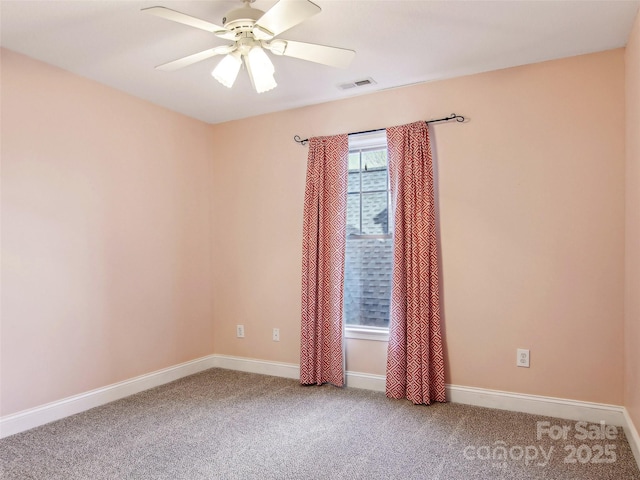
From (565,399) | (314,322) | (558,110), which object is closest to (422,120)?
(558,110)

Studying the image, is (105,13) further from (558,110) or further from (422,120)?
(558,110)

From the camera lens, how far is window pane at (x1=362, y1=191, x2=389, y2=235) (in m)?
3.62

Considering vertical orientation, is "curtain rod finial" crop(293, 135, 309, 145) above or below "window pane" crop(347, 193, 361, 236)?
above

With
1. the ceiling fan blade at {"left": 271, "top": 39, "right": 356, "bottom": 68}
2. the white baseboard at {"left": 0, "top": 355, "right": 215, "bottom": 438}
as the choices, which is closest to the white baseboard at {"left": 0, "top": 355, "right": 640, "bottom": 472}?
the white baseboard at {"left": 0, "top": 355, "right": 215, "bottom": 438}

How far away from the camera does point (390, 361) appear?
329 centimetres

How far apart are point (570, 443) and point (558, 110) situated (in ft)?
6.80

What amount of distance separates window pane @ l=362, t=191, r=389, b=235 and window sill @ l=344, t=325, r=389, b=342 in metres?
0.79

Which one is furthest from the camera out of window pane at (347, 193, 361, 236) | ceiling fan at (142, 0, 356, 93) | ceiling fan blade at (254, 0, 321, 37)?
window pane at (347, 193, 361, 236)

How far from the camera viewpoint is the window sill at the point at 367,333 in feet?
11.4

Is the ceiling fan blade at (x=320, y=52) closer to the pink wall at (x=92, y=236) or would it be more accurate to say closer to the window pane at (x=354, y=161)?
the window pane at (x=354, y=161)

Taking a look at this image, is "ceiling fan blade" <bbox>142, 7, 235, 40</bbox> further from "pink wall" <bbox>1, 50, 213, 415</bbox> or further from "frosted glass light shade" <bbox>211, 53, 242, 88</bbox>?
"pink wall" <bbox>1, 50, 213, 415</bbox>

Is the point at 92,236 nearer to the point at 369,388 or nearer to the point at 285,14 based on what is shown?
the point at 285,14

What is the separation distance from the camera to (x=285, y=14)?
1.88 m

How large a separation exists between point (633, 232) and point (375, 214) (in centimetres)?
178
